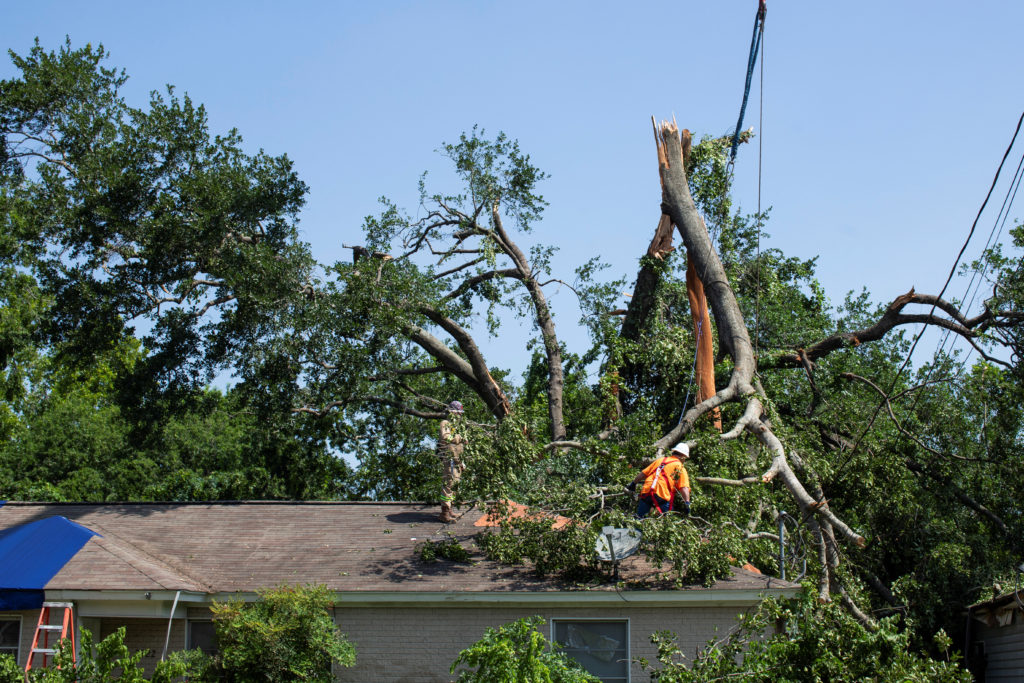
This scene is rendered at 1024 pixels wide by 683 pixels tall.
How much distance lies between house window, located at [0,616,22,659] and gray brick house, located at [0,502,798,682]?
0.5 inches

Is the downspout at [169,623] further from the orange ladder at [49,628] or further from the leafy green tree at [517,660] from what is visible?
the leafy green tree at [517,660]

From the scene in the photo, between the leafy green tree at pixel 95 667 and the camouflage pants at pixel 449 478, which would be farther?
the camouflage pants at pixel 449 478

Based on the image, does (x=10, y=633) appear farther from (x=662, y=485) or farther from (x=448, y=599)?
(x=662, y=485)

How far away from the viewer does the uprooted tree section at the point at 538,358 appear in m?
12.9

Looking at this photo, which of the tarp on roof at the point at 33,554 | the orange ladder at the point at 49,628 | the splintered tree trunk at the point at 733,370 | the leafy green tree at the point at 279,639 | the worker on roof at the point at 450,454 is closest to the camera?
the leafy green tree at the point at 279,639

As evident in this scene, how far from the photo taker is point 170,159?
1653 centimetres

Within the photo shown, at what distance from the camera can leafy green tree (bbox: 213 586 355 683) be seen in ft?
30.8

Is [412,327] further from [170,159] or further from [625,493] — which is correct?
[625,493]

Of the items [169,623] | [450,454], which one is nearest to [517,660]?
[169,623]

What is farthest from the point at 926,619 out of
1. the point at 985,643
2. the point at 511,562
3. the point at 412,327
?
the point at 412,327

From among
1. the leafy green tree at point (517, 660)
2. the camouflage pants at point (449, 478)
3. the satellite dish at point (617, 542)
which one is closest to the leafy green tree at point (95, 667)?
the leafy green tree at point (517, 660)

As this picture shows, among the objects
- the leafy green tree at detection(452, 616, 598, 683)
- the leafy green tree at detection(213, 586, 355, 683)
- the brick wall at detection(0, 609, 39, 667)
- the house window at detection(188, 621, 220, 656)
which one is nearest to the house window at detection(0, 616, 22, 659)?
the brick wall at detection(0, 609, 39, 667)

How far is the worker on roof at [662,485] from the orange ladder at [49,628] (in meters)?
6.21

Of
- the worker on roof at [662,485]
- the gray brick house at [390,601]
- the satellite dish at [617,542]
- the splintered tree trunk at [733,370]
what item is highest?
the splintered tree trunk at [733,370]
